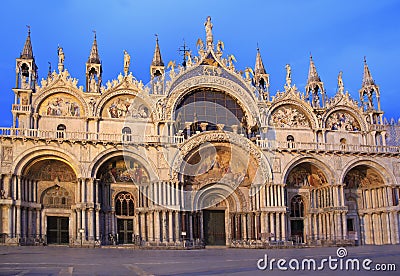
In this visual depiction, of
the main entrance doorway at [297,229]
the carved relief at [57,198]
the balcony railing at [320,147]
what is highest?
the balcony railing at [320,147]

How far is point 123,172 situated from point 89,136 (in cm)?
375

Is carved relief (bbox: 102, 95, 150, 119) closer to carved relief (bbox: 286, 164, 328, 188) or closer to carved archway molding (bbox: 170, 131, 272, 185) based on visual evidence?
carved archway molding (bbox: 170, 131, 272, 185)

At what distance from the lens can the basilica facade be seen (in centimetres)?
3650

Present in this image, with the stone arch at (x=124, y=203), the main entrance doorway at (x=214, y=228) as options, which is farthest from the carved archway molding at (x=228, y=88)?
the stone arch at (x=124, y=203)

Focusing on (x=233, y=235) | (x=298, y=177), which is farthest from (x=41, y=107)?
(x=298, y=177)

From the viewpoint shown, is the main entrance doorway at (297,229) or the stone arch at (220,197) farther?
the main entrance doorway at (297,229)

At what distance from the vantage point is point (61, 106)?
127 feet

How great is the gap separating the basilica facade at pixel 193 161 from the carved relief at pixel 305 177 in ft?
0.30

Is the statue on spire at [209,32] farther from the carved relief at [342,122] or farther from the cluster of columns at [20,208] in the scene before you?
the cluster of columns at [20,208]

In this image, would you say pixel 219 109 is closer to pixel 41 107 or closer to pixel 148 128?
pixel 148 128

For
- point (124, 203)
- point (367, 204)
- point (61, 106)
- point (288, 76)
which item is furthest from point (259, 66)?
point (61, 106)

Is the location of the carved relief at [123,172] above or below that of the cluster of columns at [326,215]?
above

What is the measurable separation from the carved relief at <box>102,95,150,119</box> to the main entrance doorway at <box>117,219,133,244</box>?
7752 mm

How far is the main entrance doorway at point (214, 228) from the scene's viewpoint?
40478mm
